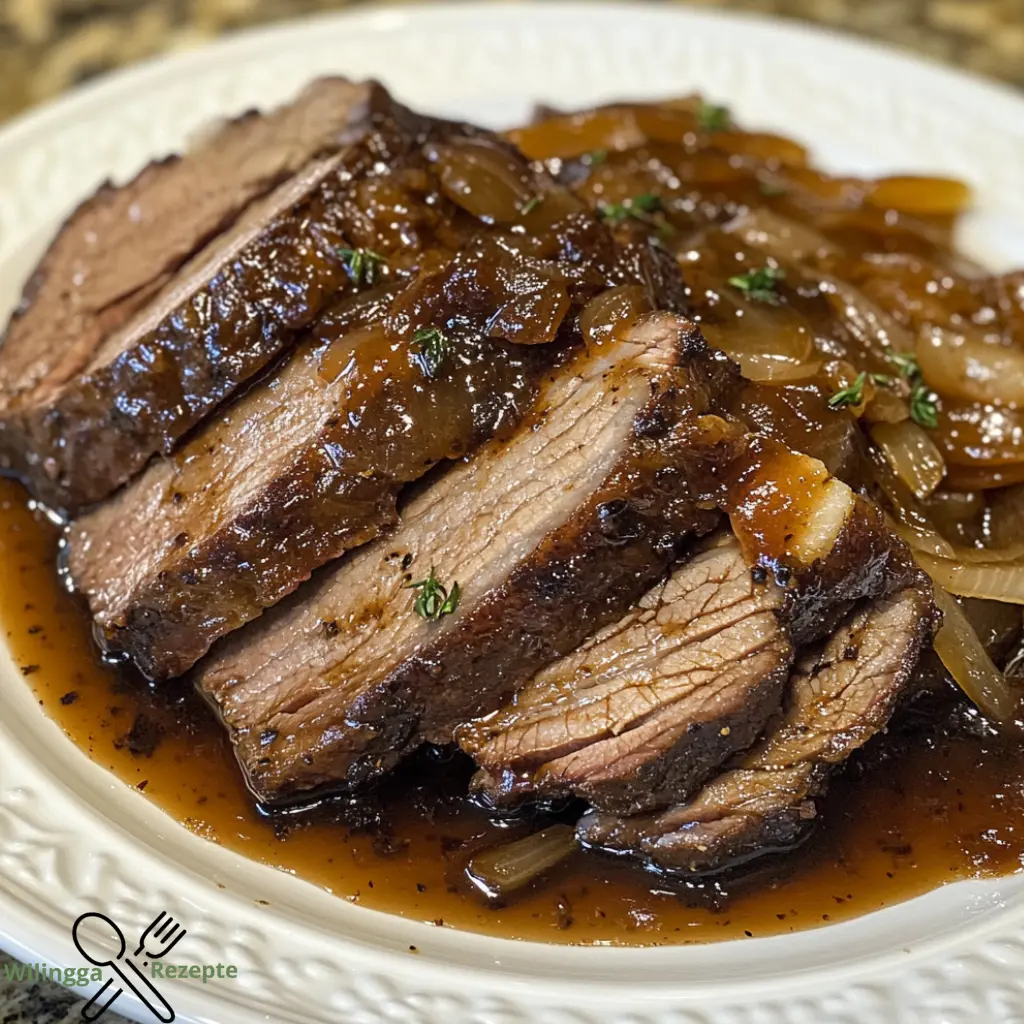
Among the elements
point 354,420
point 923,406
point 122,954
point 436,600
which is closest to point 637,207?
point 923,406

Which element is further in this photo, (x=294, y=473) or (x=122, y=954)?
(x=294, y=473)

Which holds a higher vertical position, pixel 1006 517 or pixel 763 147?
pixel 763 147

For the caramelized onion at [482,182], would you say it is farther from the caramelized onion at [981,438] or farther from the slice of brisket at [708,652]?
the caramelized onion at [981,438]

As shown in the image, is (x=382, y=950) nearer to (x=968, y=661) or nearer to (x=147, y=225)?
(x=968, y=661)

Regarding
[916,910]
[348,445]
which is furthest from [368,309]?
[916,910]

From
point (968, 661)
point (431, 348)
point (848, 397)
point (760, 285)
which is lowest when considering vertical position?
point (968, 661)

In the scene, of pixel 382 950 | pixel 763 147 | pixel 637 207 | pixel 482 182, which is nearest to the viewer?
pixel 382 950
